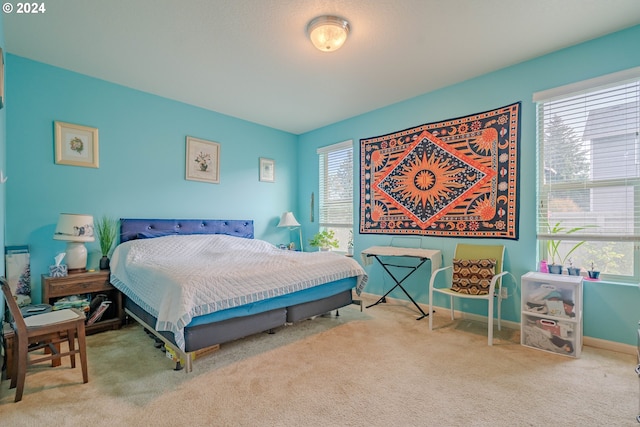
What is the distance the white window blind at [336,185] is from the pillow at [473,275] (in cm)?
180

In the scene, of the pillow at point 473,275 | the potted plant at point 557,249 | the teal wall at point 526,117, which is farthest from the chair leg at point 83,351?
the potted plant at point 557,249

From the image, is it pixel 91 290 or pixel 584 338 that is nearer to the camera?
pixel 584 338

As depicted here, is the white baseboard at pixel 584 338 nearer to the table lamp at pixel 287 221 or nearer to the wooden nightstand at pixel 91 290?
the table lamp at pixel 287 221

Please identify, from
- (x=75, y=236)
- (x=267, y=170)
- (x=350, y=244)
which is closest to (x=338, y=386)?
(x=350, y=244)

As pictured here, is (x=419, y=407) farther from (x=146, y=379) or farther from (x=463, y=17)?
(x=463, y=17)

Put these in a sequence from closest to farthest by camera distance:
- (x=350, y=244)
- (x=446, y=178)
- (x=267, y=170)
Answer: (x=446, y=178), (x=350, y=244), (x=267, y=170)

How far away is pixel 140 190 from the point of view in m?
3.54

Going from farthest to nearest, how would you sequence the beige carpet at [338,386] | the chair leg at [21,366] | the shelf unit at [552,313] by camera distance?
the shelf unit at [552,313] → the chair leg at [21,366] → the beige carpet at [338,386]

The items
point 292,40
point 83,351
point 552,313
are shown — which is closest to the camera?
point 83,351

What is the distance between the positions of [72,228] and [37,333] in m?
1.24

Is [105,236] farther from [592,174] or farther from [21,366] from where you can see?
[592,174]

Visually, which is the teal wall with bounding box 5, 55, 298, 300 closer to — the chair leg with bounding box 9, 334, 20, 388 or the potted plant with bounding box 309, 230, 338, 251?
the potted plant with bounding box 309, 230, 338, 251

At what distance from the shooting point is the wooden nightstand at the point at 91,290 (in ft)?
8.70

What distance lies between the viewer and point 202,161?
160 inches
